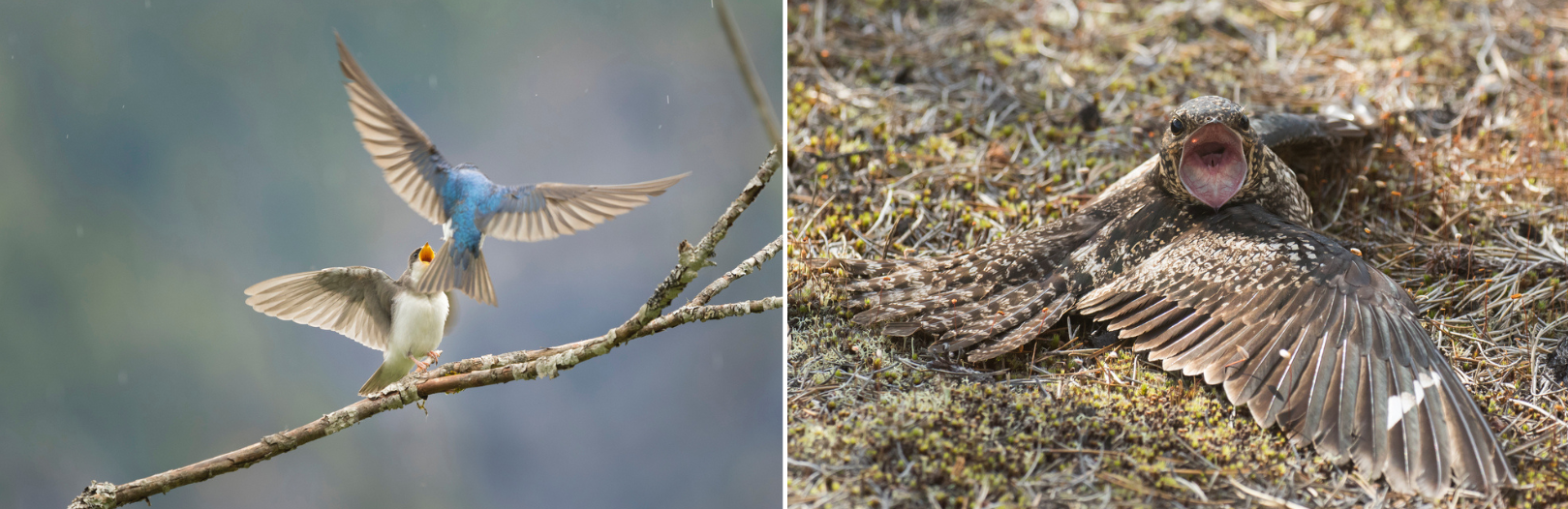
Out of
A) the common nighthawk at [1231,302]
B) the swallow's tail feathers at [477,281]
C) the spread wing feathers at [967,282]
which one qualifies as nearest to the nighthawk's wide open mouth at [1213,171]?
the common nighthawk at [1231,302]

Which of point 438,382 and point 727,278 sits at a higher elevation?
point 727,278

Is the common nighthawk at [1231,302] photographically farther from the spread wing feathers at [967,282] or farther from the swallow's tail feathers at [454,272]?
the swallow's tail feathers at [454,272]

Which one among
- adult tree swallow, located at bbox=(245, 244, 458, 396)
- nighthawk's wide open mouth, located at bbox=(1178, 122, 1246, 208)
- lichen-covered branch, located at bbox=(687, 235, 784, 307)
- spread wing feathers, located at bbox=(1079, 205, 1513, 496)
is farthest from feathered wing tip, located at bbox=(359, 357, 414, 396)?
nighthawk's wide open mouth, located at bbox=(1178, 122, 1246, 208)

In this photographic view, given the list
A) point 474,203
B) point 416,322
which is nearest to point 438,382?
point 416,322

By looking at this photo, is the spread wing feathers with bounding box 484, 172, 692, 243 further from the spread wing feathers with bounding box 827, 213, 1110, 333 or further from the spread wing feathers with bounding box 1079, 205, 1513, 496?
the spread wing feathers with bounding box 1079, 205, 1513, 496

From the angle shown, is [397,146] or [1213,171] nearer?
[397,146]

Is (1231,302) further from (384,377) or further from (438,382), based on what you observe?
(384,377)
